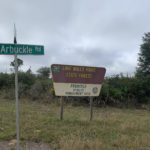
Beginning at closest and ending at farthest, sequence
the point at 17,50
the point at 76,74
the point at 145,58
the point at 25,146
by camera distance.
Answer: the point at 17,50
the point at 25,146
the point at 76,74
the point at 145,58

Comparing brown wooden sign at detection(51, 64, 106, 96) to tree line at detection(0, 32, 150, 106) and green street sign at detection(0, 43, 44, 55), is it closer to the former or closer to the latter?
green street sign at detection(0, 43, 44, 55)

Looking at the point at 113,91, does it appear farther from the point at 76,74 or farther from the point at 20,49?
the point at 20,49

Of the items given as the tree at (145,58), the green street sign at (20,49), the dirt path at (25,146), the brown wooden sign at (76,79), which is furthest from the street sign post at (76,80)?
the tree at (145,58)

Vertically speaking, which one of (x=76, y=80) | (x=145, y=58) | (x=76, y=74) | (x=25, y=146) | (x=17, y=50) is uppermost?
(x=145, y=58)

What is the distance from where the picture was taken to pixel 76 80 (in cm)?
645

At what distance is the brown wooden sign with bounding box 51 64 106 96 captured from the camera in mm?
6156

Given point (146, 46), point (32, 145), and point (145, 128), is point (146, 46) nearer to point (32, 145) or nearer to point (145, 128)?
point (145, 128)

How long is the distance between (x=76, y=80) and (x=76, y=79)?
4cm

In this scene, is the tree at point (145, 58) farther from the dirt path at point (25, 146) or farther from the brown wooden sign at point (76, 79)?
the dirt path at point (25, 146)

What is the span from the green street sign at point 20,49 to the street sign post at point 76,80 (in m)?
2.66

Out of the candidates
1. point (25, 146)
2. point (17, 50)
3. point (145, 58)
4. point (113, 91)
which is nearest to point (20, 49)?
point (17, 50)

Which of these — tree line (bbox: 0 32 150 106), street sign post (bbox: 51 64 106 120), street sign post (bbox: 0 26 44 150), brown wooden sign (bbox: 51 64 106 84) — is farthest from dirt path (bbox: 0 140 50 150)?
tree line (bbox: 0 32 150 106)

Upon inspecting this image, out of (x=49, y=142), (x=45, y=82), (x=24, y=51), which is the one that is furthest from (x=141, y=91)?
(x=24, y=51)

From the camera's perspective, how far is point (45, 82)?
15008 millimetres
